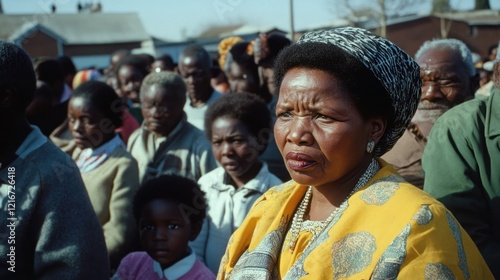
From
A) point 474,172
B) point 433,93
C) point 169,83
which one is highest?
point 474,172

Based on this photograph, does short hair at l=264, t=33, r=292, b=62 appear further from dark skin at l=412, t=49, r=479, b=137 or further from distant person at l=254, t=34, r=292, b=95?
dark skin at l=412, t=49, r=479, b=137

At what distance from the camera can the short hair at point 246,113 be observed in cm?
438

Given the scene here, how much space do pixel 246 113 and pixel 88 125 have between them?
1152 mm

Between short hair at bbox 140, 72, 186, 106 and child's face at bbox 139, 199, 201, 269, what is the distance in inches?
60.6

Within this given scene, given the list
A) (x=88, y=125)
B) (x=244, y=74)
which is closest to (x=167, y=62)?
(x=244, y=74)

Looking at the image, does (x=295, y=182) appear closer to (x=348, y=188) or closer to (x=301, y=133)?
(x=348, y=188)

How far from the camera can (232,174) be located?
13.8 feet

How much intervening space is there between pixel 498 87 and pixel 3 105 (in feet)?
6.87

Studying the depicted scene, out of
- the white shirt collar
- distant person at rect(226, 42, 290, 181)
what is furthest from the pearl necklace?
distant person at rect(226, 42, 290, 181)

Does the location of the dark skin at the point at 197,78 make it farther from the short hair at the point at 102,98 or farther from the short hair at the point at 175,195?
the short hair at the point at 175,195

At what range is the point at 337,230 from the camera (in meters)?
2.05

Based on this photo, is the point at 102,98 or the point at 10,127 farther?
the point at 102,98

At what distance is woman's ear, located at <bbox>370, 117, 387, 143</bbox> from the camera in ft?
7.27

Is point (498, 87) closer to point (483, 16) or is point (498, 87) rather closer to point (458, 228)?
point (458, 228)
